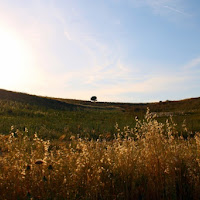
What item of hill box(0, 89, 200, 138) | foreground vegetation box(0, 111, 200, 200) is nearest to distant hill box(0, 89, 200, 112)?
hill box(0, 89, 200, 138)

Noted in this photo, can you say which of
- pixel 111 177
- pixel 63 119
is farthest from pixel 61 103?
pixel 111 177

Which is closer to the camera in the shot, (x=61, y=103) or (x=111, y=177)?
(x=111, y=177)

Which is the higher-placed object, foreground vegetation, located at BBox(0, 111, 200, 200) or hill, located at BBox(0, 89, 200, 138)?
hill, located at BBox(0, 89, 200, 138)

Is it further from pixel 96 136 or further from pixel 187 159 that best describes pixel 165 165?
pixel 96 136

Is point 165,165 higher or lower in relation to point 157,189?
higher

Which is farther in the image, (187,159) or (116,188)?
(187,159)

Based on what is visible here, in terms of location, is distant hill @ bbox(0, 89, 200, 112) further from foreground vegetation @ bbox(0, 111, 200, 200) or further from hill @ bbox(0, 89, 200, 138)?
foreground vegetation @ bbox(0, 111, 200, 200)

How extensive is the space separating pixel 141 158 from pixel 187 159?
0.83 m

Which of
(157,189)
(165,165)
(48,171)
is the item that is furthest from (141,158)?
(48,171)

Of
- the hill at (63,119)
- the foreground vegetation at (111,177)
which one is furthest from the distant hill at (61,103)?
the foreground vegetation at (111,177)

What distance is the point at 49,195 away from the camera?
3.52 m

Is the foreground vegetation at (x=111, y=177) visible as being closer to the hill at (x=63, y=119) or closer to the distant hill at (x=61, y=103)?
the hill at (x=63, y=119)

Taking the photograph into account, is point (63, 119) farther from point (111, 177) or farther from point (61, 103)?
point (61, 103)

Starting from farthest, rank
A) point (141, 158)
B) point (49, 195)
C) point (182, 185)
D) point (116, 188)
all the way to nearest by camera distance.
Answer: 1. point (141, 158)
2. point (182, 185)
3. point (116, 188)
4. point (49, 195)
